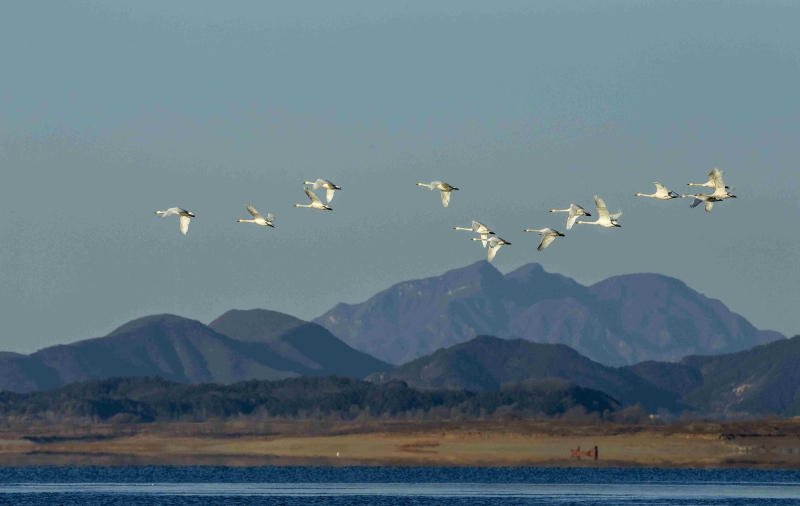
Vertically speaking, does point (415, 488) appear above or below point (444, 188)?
below

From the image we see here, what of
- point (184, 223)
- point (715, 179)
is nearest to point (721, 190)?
point (715, 179)

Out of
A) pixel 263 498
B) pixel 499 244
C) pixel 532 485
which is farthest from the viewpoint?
pixel 532 485

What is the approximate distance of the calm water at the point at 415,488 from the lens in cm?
13850

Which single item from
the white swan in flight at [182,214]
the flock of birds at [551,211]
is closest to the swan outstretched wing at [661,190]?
the flock of birds at [551,211]

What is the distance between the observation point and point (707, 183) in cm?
10669

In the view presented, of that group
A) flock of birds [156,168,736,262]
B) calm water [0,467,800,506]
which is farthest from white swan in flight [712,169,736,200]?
calm water [0,467,800,506]

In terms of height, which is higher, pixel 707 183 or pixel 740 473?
pixel 707 183

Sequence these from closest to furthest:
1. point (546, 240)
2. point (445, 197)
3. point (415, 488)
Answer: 1. point (546, 240)
2. point (445, 197)
3. point (415, 488)

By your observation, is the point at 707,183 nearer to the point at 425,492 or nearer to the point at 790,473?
the point at 425,492

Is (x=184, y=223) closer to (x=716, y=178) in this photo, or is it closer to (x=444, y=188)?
(x=444, y=188)

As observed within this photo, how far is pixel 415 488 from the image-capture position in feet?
531

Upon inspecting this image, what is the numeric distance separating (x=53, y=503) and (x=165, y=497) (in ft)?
40.2

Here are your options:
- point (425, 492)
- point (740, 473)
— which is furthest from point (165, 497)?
point (740, 473)

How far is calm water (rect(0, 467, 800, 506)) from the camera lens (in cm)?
13850
